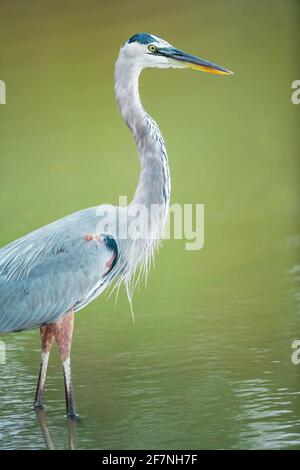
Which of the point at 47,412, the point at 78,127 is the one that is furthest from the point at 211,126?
the point at 47,412

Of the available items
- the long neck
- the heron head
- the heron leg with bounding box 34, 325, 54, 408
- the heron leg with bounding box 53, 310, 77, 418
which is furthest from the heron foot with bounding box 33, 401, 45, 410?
the heron head

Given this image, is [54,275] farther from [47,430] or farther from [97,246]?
[47,430]

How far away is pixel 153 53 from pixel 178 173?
2401 mm

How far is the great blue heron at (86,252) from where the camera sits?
421cm

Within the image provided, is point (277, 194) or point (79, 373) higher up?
point (277, 194)

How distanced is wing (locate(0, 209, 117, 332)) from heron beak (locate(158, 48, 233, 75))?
846mm

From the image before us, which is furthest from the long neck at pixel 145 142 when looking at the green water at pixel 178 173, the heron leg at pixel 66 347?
the green water at pixel 178 173

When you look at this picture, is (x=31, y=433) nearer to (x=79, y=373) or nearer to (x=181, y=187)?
(x=79, y=373)

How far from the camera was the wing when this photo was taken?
166 inches

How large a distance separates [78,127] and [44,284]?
2.27 m

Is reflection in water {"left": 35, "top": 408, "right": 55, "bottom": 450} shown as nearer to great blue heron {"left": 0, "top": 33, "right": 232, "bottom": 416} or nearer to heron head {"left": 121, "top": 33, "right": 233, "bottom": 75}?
great blue heron {"left": 0, "top": 33, "right": 232, "bottom": 416}

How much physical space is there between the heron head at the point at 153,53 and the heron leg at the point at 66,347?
1.22m

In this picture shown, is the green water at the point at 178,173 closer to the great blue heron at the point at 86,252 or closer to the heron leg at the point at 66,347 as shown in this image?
the heron leg at the point at 66,347

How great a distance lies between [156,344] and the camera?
5.33 meters
